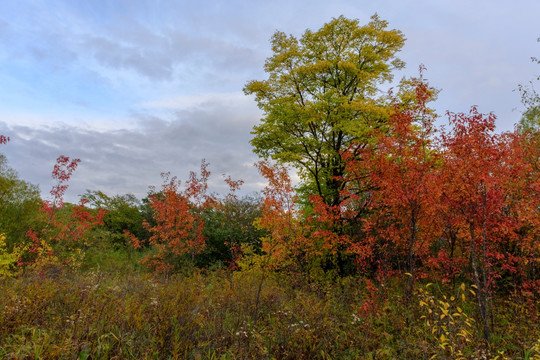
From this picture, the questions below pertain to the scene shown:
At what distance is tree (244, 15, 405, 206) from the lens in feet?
42.2

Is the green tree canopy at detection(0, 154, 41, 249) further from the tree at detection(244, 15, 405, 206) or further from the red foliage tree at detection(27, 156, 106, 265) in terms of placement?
the tree at detection(244, 15, 405, 206)

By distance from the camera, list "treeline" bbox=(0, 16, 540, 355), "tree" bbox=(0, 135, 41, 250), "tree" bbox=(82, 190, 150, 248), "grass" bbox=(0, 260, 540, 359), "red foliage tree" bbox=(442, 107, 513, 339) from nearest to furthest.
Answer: "grass" bbox=(0, 260, 540, 359) → "red foliage tree" bbox=(442, 107, 513, 339) → "treeline" bbox=(0, 16, 540, 355) → "tree" bbox=(0, 135, 41, 250) → "tree" bbox=(82, 190, 150, 248)

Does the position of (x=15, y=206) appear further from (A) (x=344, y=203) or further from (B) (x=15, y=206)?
(A) (x=344, y=203)

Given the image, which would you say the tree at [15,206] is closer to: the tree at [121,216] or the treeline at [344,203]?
the treeline at [344,203]

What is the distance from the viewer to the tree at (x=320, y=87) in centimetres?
1286

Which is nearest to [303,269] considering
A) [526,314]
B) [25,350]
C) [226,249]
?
[226,249]

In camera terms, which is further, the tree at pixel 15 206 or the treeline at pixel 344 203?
the tree at pixel 15 206

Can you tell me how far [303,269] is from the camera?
488 inches

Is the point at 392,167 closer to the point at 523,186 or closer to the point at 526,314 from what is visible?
the point at 523,186

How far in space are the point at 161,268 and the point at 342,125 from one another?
10.0 m

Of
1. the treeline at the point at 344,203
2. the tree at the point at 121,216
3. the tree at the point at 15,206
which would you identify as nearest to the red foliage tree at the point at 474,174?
the treeline at the point at 344,203

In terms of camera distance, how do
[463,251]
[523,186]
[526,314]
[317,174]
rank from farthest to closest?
[317,174]
[463,251]
[523,186]
[526,314]

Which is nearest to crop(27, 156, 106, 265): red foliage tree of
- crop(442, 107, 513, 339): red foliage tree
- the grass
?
the grass

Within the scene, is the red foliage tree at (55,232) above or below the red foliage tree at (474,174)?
below
